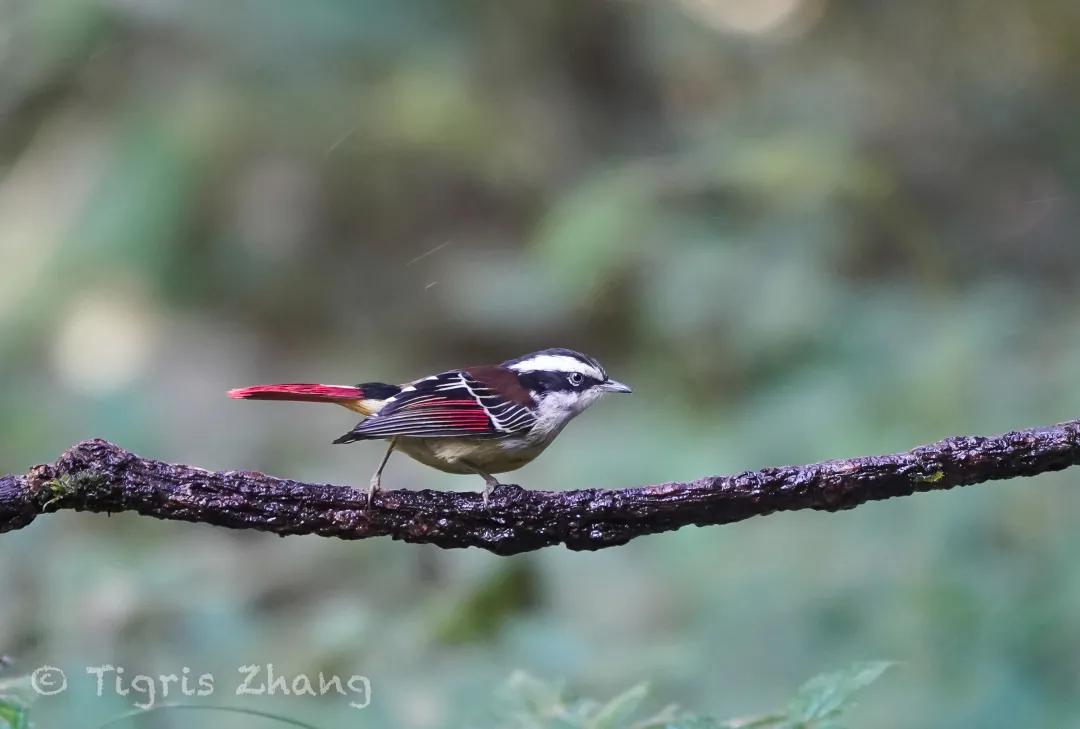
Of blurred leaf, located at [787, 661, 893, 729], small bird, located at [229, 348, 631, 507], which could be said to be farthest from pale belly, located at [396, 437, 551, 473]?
blurred leaf, located at [787, 661, 893, 729]

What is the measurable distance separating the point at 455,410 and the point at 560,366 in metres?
0.38

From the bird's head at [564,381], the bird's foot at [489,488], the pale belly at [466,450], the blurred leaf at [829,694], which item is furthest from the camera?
the bird's head at [564,381]

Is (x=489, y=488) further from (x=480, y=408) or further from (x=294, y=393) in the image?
(x=294, y=393)

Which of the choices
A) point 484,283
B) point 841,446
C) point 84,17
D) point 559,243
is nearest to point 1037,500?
point 841,446

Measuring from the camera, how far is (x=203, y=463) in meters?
6.77

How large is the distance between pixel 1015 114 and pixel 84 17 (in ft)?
21.8

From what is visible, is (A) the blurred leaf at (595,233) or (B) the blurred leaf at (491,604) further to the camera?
(A) the blurred leaf at (595,233)

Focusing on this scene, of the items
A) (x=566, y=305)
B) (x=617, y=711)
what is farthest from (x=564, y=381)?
(x=566, y=305)

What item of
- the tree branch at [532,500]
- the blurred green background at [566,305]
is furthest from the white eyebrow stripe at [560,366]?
the blurred green background at [566,305]

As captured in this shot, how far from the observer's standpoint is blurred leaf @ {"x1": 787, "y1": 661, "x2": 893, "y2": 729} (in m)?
2.04

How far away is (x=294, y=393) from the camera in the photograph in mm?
2598

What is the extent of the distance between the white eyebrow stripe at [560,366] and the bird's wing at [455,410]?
4.5 inches

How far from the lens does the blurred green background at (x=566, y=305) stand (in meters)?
4.11

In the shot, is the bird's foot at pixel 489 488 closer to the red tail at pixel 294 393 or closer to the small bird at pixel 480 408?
the small bird at pixel 480 408
